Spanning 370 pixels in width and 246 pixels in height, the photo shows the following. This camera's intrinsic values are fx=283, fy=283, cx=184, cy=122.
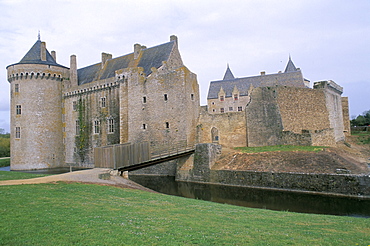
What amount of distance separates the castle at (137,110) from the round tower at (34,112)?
0.31ft

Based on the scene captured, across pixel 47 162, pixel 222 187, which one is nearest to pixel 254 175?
pixel 222 187

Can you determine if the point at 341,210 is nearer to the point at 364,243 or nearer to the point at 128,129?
the point at 364,243

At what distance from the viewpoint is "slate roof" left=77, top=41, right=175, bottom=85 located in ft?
89.6

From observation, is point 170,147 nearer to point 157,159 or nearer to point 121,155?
point 157,159

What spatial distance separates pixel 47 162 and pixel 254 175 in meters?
23.1

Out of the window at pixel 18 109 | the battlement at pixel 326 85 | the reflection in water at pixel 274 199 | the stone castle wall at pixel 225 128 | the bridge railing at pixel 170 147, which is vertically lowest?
the reflection in water at pixel 274 199

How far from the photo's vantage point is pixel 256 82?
153ft

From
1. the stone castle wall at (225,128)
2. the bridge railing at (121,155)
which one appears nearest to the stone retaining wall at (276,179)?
the bridge railing at (121,155)

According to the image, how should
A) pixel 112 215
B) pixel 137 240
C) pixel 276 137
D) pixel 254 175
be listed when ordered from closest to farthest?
pixel 137 240 < pixel 112 215 < pixel 254 175 < pixel 276 137

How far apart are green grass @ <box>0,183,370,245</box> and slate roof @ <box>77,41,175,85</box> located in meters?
19.8

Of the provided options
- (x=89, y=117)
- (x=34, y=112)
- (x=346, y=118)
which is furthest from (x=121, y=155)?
(x=346, y=118)

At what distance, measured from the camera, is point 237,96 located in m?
46.5

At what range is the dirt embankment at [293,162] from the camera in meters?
15.7

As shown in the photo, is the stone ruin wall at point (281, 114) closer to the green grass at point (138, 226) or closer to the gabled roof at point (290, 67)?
the green grass at point (138, 226)
